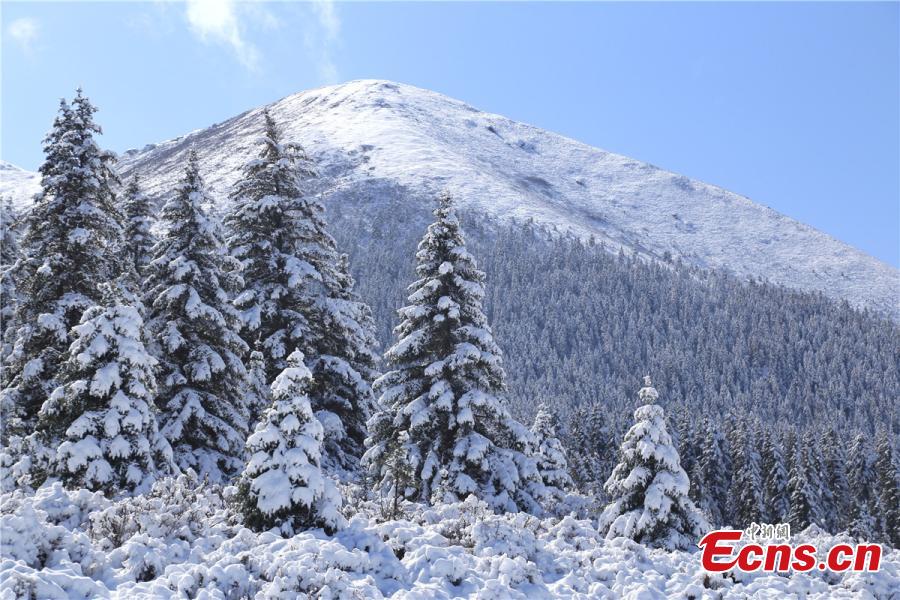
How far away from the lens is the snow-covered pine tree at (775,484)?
56812mm

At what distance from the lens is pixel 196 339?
20453 mm

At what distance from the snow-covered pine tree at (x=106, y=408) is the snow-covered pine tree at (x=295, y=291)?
23.4 feet

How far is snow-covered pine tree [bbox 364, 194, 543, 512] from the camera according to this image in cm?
1983

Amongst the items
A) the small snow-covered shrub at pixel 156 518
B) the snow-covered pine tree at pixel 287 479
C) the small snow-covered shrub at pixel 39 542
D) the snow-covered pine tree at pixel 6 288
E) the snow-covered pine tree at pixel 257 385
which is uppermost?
the snow-covered pine tree at pixel 6 288

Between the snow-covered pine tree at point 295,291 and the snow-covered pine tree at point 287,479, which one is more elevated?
the snow-covered pine tree at point 295,291

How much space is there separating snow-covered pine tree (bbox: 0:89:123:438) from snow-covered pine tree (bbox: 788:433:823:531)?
50.0 m

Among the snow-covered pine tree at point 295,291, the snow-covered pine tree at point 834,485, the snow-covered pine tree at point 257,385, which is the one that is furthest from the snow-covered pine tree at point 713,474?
the snow-covered pine tree at point 257,385

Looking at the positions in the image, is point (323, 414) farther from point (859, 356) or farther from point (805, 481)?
point (859, 356)

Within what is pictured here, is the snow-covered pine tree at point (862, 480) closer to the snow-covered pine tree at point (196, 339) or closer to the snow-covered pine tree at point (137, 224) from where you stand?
the snow-covered pine tree at point (196, 339)

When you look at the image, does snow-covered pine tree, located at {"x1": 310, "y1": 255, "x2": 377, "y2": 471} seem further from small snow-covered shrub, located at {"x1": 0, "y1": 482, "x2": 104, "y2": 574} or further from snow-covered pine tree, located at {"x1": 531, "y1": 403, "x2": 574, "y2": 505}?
small snow-covered shrub, located at {"x1": 0, "y1": 482, "x2": 104, "y2": 574}

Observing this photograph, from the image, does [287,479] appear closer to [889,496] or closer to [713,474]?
[889,496]

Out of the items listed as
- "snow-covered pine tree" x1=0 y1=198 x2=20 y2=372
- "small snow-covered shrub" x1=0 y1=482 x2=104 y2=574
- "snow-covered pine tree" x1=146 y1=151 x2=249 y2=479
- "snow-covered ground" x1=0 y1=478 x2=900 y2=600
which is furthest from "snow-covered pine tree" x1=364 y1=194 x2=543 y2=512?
"snow-covered pine tree" x1=0 y1=198 x2=20 y2=372

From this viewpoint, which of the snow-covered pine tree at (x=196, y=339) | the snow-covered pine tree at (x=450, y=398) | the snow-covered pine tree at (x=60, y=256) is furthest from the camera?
the snow-covered pine tree at (x=450, y=398)

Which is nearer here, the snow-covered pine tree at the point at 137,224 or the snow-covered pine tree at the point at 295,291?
the snow-covered pine tree at the point at 295,291
